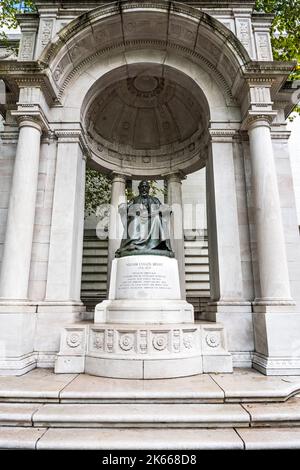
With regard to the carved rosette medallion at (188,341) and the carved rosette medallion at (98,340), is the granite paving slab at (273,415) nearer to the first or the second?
the carved rosette medallion at (188,341)

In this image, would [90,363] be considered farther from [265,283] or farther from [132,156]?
[132,156]

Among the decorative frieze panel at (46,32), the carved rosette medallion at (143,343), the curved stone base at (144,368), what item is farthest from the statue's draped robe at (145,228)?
the decorative frieze panel at (46,32)

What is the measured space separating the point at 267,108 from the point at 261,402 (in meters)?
6.98

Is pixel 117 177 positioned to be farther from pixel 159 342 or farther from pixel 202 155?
pixel 159 342

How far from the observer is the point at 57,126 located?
8.84 m

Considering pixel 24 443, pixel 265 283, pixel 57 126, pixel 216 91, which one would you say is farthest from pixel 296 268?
pixel 57 126

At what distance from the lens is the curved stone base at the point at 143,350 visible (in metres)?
6.00

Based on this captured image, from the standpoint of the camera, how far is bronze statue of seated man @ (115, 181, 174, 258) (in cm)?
823

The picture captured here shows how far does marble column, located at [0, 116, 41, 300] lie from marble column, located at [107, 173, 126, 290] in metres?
4.30

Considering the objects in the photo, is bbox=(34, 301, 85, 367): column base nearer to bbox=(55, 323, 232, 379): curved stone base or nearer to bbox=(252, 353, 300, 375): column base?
bbox=(55, 323, 232, 379): curved stone base

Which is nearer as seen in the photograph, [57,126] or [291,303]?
[291,303]

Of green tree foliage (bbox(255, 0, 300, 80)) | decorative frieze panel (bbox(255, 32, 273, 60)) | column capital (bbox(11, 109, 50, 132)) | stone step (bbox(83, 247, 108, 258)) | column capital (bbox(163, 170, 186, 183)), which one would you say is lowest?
stone step (bbox(83, 247, 108, 258))

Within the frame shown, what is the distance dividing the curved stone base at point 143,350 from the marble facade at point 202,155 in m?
0.77

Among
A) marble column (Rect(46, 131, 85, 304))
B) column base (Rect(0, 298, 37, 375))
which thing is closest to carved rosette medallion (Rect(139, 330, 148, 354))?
marble column (Rect(46, 131, 85, 304))
